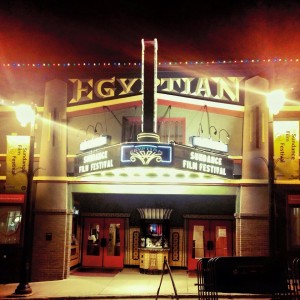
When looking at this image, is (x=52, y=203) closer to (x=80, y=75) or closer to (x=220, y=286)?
(x=80, y=75)

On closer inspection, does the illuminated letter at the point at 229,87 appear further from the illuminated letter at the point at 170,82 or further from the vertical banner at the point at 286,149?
the vertical banner at the point at 286,149

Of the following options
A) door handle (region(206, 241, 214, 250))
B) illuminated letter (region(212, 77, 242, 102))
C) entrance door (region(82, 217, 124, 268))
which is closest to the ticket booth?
entrance door (region(82, 217, 124, 268))

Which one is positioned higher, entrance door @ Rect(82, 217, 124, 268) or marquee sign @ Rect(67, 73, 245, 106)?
marquee sign @ Rect(67, 73, 245, 106)

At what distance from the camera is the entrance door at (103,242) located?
19.3 m

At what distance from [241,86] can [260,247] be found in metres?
6.30

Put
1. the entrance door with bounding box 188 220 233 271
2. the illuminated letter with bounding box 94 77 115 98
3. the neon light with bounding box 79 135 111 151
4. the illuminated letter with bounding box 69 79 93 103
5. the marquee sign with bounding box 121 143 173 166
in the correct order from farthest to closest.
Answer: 1. the entrance door with bounding box 188 220 233 271
2. the illuminated letter with bounding box 69 79 93 103
3. the illuminated letter with bounding box 94 77 115 98
4. the neon light with bounding box 79 135 111 151
5. the marquee sign with bounding box 121 143 173 166

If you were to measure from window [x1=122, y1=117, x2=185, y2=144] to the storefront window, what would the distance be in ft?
17.0

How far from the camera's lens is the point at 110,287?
14727mm

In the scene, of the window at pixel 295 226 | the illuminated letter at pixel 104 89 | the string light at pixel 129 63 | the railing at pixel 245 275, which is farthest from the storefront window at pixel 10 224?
the window at pixel 295 226

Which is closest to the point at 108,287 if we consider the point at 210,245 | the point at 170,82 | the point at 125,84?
the point at 210,245

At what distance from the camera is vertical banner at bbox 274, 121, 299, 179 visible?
15609 millimetres

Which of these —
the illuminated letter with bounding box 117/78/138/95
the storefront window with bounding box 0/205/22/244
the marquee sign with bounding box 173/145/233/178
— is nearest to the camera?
the marquee sign with bounding box 173/145/233/178

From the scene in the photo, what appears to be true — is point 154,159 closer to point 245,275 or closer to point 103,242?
point 245,275

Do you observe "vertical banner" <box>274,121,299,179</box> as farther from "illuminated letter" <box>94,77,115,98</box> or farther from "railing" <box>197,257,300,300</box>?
"illuminated letter" <box>94,77,115,98</box>
